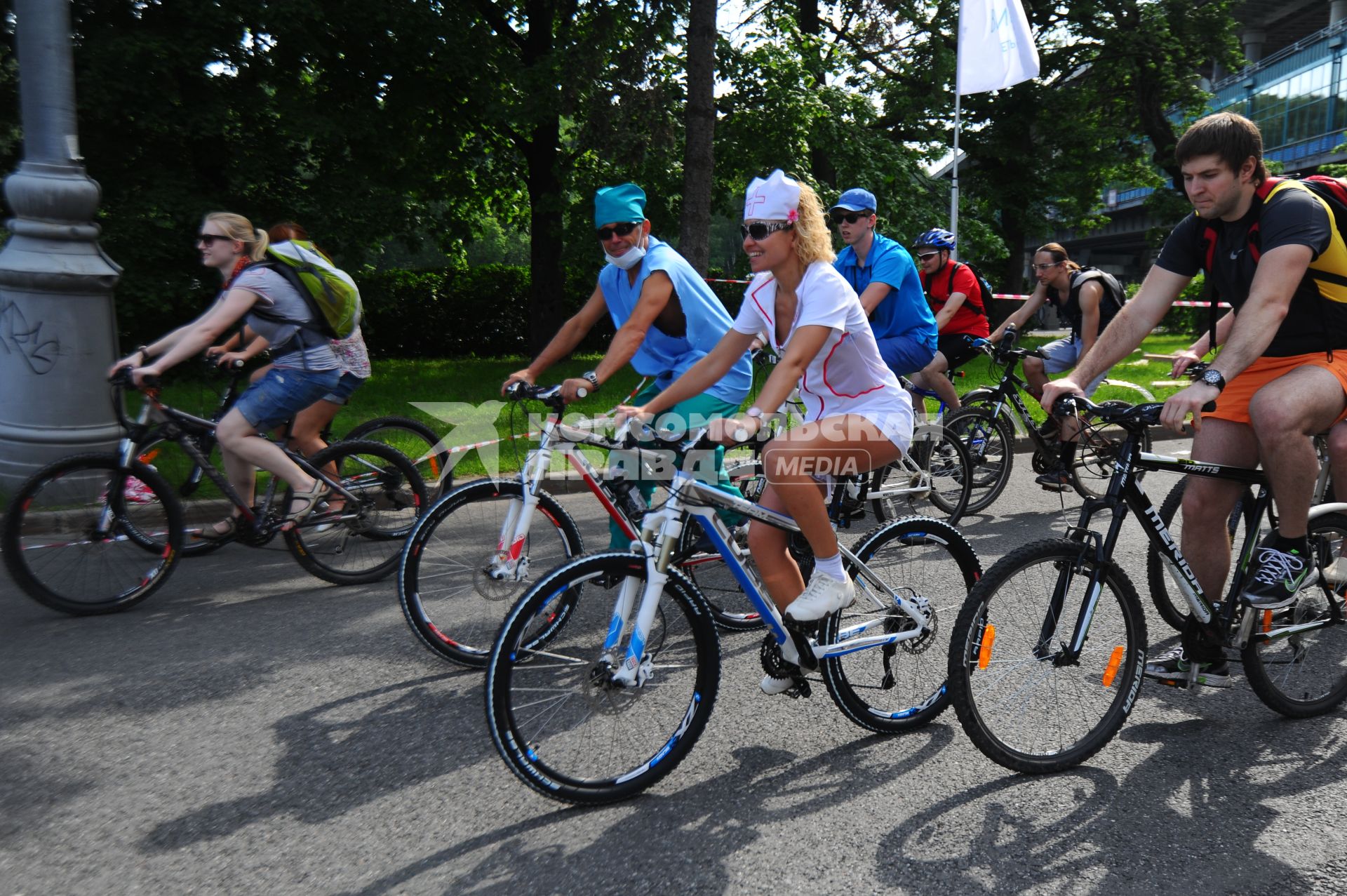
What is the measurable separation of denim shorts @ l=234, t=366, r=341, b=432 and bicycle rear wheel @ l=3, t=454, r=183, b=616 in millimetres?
563

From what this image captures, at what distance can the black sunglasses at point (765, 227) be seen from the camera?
3463mm

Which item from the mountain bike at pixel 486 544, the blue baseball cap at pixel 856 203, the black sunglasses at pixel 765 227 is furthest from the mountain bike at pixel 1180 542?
the blue baseball cap at pixel 856 203

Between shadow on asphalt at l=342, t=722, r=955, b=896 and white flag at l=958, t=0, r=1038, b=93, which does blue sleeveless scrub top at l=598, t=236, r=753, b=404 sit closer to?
shadow on asphalt at l=342, t=722, r=955, b=896

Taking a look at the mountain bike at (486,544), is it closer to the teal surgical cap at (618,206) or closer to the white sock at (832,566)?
the white sock at (832,566)

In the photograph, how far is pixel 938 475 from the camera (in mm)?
7273

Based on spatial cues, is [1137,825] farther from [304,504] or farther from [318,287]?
[318,287]

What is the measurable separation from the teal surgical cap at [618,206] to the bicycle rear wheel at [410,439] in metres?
1.94

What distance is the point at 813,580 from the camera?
139 inches

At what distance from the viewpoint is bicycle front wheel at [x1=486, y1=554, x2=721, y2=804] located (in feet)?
10.1

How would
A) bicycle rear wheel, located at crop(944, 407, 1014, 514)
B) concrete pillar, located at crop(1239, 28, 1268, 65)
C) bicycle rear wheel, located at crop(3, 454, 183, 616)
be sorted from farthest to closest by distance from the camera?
concrete pillar, located at crop(1239, 28, 1268, 65) → bicycle rear wheel, located at crop(944, 407, 1014, 514) → bicycle rear wheel, located at crop(3, 454, 183, 616)

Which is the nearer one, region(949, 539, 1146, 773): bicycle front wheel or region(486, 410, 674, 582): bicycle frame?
region(949, 539, 1146, 773): bicycle front wheel

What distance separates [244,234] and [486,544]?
2.82 meters

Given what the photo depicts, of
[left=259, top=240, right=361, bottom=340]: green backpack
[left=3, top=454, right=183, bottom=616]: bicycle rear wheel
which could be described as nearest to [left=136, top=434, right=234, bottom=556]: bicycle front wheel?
[left=3, top=454, right=183, bottom=616]: bicycle rear wheel

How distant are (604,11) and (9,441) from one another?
1016cm
